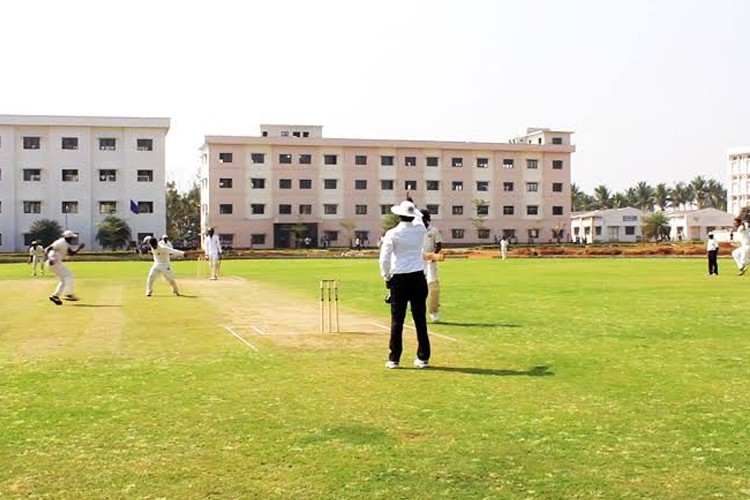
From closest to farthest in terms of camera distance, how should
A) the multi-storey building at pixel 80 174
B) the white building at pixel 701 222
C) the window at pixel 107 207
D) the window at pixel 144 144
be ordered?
the multi-storey building at pixel 80 174 < the window at pixel 107 207 < the window at pixel 144 144 < the white building at pixel 701 222

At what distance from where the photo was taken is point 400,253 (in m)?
10.6

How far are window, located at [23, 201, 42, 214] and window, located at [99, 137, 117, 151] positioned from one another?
8405 millimetres

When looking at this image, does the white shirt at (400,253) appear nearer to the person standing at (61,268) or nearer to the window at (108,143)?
the person standing at (61,268)

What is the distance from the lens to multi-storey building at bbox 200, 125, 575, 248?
96.8 metres

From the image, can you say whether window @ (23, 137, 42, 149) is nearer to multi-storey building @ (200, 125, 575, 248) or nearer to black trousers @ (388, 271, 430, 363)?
multi-storey building @ (200, 125, 575, 248)

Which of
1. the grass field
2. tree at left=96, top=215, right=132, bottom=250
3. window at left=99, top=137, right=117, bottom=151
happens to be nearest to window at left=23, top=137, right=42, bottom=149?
window at left=99, top=137, right=117, bottom=151

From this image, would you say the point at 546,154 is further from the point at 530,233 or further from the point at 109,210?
the point at 109,210

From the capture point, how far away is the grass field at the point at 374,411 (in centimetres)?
560

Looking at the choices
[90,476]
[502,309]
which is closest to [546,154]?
[502,309]

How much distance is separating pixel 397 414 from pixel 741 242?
2850 centimetres

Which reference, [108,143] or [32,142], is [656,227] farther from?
[32,142]

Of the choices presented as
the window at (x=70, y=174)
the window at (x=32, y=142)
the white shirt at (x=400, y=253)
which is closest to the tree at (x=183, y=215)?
the window at (x=70, y=174)

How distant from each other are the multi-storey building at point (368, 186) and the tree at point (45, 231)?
18.4 metres

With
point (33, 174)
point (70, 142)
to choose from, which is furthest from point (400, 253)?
point (33, 174)
